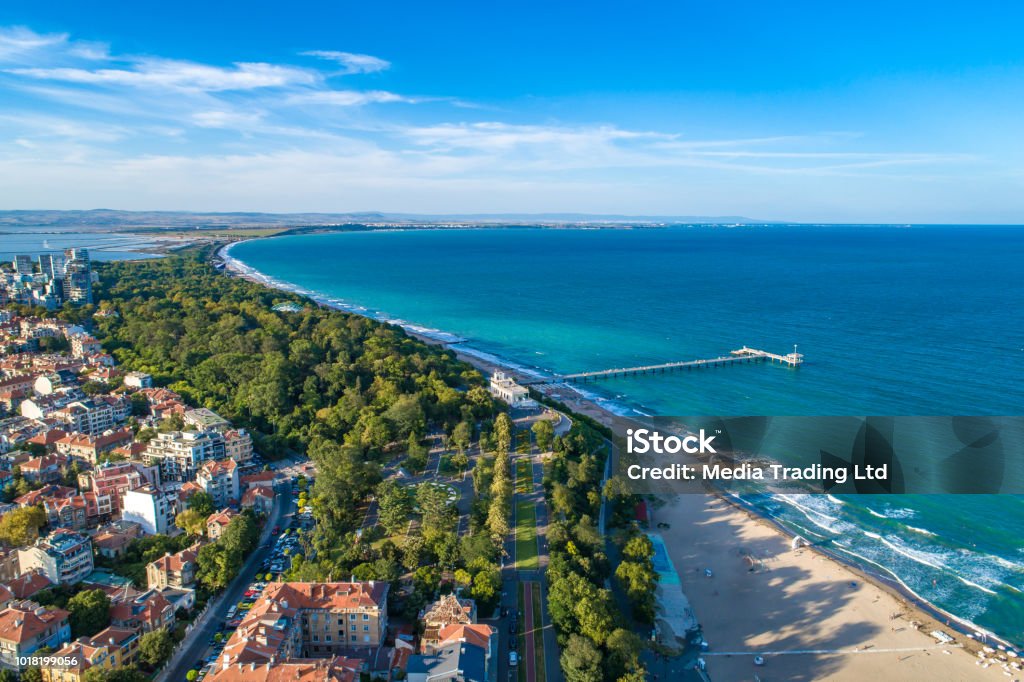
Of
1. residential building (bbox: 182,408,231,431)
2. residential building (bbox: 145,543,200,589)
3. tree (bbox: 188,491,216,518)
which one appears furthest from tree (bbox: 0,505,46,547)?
residential building (bbox: 182,408,231,431)

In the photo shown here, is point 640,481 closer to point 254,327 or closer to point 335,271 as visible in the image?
point 254,327

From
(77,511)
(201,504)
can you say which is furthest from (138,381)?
(201,504)

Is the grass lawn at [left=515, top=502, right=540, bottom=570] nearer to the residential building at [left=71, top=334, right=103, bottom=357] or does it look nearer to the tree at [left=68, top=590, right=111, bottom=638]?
the tree at [left=68, top=590, right=111, bottom=638]

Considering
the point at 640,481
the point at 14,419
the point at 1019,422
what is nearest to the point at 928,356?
the point at 1019,422

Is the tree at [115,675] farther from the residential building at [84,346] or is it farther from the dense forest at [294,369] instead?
the residential building at [84,346]

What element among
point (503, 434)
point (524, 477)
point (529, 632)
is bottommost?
point (529, 632)

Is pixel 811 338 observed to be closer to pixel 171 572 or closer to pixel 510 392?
pixel 510 392
